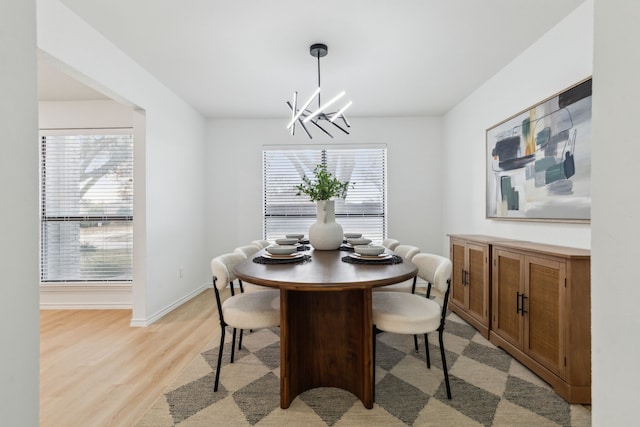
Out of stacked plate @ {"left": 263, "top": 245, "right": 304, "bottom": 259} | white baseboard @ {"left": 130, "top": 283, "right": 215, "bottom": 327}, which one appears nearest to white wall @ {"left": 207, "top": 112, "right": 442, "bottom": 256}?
white baseboard @ {"left": 130, "top": 283, "right": 215, "bottom": 327}

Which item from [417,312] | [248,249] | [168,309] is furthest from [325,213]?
[168,309]

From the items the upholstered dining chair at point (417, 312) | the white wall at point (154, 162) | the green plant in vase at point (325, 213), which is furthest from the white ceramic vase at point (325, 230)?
the white wall at point (154, 162)

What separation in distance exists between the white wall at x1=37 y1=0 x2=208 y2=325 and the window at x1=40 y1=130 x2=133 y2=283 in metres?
0.61

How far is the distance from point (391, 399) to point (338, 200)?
3.17 m

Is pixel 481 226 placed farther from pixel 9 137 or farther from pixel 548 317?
pixel 9 137

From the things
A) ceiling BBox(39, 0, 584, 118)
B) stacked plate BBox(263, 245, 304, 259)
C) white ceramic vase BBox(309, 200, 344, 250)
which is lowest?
stacked plate BBox(263, 245, 304, 259)

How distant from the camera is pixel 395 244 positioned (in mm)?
3145

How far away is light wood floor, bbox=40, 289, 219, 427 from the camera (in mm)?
1817

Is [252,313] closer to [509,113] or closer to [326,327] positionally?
[326,327]

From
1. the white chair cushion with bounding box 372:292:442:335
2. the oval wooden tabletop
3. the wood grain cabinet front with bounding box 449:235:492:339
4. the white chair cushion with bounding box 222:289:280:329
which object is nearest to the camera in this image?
the oval wooden tabletop

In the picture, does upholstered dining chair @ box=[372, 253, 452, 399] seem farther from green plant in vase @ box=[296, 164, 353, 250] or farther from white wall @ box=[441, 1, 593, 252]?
white wall @ box=[441, 1, 593, 252]

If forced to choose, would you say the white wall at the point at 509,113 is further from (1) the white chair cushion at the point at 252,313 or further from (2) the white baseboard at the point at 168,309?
(2) the white baseboard at the point at 168,309

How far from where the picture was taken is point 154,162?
130 inches

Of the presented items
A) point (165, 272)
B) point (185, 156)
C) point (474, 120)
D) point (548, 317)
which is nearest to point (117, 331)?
point (165, 272)
